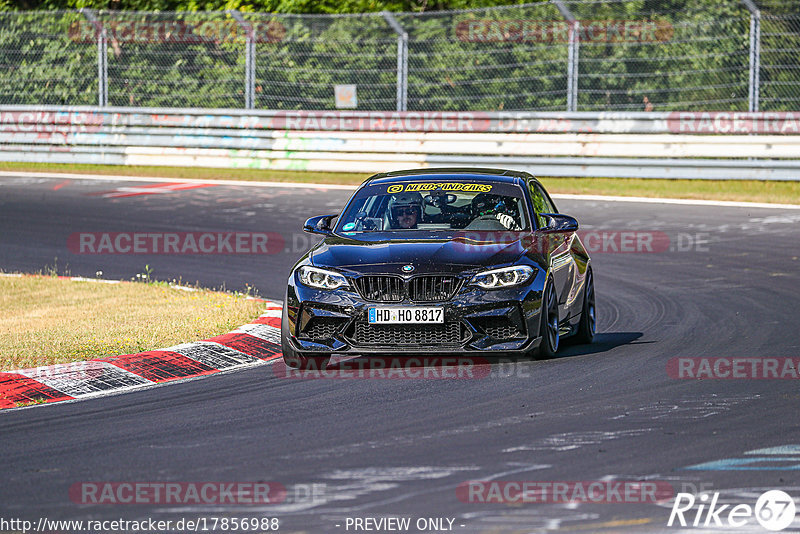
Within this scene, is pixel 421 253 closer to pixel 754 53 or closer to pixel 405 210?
pixel 405 210

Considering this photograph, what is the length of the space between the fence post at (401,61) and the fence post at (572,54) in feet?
9.18

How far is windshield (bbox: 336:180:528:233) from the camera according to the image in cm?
1039

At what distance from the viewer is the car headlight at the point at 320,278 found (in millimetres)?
9234

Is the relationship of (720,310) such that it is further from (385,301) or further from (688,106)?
(688,106)

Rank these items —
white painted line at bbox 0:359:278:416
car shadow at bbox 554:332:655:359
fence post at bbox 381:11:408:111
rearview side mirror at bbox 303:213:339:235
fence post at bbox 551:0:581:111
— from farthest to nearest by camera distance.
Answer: fence post at bbox 381:11:408:111
fence post at bbox 551:0:581:111
rearview side mirror at bbox 303:213:339:235
car shadow at bbox 554:332:655:359
white painted line at bbox 0:359:278:416

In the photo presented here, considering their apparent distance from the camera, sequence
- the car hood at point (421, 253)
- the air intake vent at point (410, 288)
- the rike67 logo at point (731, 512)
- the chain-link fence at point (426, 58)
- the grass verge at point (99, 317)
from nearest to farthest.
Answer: the rike67 logo at point (731, 512) < the air intake vent at point (410, 288) < the car hood at point (421, 253) < the grass verge at point (99, 317) < the chain-link fence at point (426, 58)

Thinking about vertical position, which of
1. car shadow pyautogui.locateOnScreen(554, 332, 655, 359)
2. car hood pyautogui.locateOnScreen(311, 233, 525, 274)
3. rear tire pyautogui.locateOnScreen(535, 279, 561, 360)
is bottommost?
car shadow pyautogui.locateOnScreen(554, 332, 655, 359)

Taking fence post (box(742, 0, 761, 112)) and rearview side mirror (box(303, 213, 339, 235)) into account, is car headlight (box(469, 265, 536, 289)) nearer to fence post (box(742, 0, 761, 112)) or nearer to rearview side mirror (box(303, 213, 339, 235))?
rearview side mirror (box(303, 213, 339, 235))

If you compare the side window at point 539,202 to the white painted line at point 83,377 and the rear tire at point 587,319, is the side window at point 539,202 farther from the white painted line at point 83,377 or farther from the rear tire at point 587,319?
the white painted line at point 83,377

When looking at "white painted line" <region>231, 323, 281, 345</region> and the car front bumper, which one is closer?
the car front bumper

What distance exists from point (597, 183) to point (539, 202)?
12.0 meters

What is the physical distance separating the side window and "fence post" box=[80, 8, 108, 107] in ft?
52.9

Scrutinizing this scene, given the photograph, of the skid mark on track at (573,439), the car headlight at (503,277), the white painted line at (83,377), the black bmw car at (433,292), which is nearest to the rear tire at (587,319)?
the black bmw car at (433,292)

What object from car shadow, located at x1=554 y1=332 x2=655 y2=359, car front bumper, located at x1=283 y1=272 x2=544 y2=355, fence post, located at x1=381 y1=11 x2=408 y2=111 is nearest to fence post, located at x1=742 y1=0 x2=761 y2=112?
fence post, located at x1=381 y1=11 x2=408 y2=111
